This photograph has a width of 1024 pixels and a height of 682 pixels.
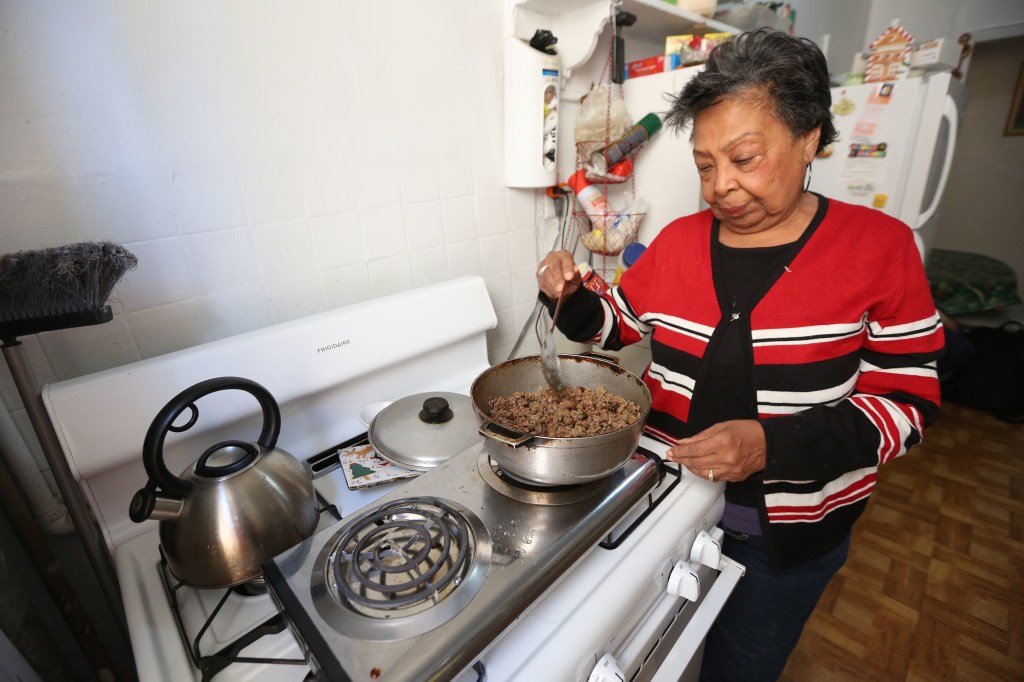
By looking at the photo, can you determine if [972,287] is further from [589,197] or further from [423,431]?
[423,431]

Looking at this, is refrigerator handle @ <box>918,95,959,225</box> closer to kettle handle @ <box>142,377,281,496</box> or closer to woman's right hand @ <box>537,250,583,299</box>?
woman's right hand @ <box>537,250,583,299</box>

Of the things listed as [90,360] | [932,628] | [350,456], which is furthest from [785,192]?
[932,628]

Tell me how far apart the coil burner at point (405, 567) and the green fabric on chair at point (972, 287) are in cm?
357

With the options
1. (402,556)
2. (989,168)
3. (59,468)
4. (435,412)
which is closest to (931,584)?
(435,412)

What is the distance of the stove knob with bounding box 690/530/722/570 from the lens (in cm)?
75

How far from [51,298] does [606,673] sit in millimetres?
775

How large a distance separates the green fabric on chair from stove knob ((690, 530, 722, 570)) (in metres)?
3.18

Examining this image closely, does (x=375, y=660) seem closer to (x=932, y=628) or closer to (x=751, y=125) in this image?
(x=751, y=125)

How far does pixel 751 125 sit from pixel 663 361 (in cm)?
44

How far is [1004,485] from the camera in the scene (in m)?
2.06

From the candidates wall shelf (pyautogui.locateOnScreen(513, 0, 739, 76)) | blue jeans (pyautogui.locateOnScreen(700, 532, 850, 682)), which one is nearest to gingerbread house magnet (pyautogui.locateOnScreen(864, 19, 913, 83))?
wall shelf (pyautogui.locateOnScreen(513, 0, 739, 76))

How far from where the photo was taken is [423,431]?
2.88ft

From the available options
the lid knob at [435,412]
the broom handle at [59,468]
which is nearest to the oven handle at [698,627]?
the lid knob at [435,412]

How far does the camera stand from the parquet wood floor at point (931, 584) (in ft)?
4.53
